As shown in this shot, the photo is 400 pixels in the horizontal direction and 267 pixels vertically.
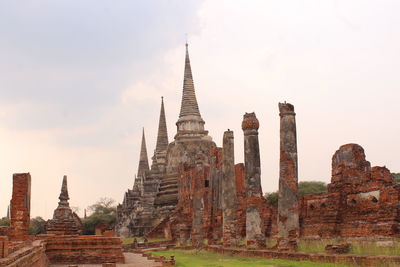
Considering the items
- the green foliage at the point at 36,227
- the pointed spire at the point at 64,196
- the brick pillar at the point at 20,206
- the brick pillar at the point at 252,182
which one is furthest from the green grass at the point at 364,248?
the green foliage at the point at 36,227

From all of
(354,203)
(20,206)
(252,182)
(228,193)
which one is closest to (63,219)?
(228,193)

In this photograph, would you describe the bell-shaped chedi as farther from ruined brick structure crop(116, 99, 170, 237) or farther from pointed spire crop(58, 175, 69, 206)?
ruined brick structure crop(116, 99, 170, 237)

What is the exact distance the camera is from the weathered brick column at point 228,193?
19.7 m

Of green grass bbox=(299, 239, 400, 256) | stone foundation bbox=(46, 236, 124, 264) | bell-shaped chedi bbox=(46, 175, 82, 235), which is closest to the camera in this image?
green grass bbox=(299, 239, 400, 256)

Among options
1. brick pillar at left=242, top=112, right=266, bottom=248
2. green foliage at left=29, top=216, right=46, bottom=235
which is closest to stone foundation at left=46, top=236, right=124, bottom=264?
brick pillar at left=242, top=112, right=266, bottom=248

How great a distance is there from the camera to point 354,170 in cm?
1631

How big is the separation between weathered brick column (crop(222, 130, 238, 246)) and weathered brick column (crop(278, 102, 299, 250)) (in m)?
4.37

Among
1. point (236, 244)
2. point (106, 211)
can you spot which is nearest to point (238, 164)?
point (236, 244)

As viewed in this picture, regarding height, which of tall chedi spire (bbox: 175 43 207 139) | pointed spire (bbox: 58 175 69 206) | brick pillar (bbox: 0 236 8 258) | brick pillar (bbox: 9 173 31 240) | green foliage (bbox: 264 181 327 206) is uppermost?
tall chedi spire (bbox: 175 43 207 139)

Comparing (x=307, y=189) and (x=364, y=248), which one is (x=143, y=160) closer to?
(x=307, y=189)

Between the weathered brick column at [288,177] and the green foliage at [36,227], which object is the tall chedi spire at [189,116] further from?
the weathered brick column at [288,177]

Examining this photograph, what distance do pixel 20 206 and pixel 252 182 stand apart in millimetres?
7830

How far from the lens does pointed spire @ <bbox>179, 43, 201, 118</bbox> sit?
1967 inches

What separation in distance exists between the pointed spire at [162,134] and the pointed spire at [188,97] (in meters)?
5.25
